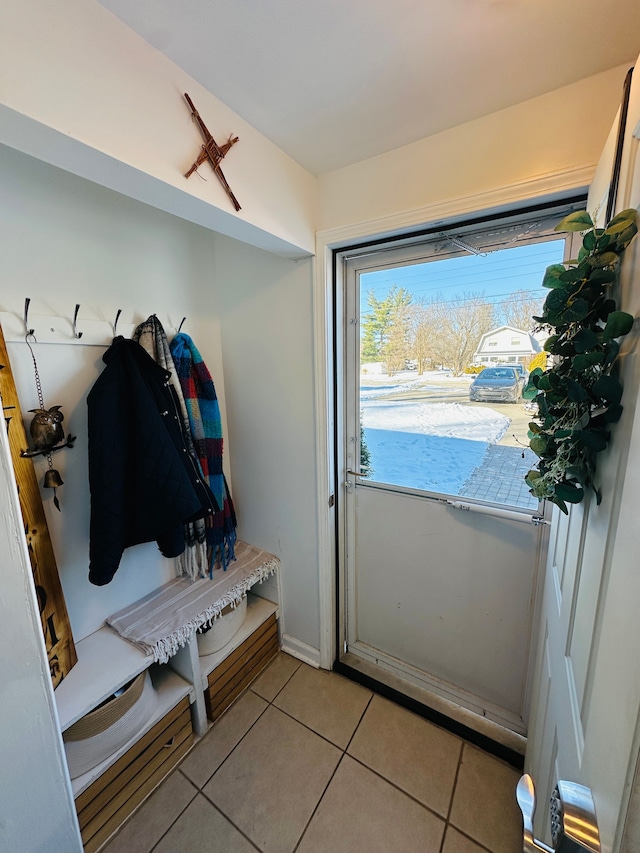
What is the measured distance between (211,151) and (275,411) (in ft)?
Result: 3.28

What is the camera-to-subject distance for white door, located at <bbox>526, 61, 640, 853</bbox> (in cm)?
36

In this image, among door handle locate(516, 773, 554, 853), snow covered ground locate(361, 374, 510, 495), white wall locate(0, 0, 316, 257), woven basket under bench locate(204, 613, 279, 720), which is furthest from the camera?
woven basket under bench locate(204, 613, 279, 720)

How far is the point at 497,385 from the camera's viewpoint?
125cm

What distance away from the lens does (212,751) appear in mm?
1393

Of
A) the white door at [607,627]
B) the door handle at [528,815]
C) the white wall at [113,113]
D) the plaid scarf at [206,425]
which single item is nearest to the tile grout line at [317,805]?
the white door at [607,627]

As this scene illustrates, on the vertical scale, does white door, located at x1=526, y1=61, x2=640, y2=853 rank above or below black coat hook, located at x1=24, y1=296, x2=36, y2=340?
below

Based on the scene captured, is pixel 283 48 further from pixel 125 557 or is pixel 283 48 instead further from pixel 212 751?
pixel 212 751

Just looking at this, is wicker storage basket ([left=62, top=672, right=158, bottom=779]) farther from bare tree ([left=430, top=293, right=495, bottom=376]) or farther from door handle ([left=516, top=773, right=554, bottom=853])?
bare tree ([left=430, top=293, right=495, bottom=376])

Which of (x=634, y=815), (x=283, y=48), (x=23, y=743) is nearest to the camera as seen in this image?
(x=634, y=815)

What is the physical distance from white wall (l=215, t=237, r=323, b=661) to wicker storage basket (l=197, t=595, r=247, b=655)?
29 centimetres

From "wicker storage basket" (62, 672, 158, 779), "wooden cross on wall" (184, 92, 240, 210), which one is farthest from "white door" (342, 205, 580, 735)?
"wicker storage basket" (62, 672, 158, 779)

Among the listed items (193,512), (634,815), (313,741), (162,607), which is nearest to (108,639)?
(162,607)

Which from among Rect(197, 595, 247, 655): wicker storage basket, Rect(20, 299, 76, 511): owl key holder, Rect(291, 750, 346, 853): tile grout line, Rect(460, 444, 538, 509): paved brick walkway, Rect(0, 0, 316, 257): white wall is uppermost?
Rect(0, 0, 316, 257): white wall

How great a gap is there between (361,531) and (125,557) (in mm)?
1079
